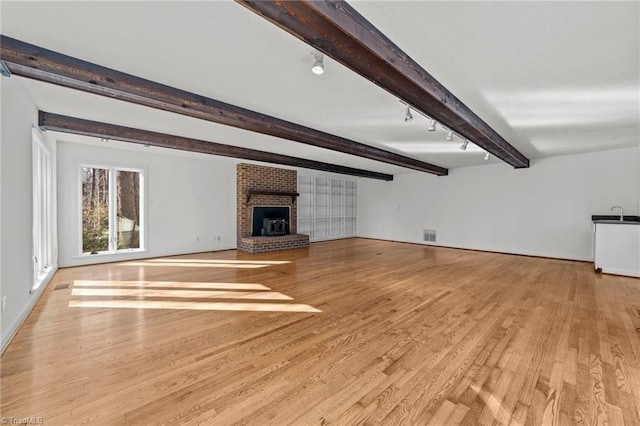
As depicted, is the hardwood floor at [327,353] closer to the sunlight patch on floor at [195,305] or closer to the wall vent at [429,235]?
the sunlight patch on floor at [195,305]

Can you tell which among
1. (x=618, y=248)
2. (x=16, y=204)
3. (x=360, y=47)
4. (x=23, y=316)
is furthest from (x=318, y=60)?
(x=618, y=248)

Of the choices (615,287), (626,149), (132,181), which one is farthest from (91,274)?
(626,149)

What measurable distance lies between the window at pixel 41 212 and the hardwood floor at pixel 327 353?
37 cm

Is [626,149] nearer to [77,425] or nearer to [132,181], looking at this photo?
[77,425]

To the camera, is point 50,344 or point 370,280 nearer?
point 50,344

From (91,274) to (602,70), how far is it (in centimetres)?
739

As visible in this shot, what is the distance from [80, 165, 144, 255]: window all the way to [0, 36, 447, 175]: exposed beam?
4049 mm

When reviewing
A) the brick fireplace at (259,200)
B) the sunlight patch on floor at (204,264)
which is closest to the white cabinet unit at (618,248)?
the sunlight patch on floor at (204,264)

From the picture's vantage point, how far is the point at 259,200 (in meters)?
8.20

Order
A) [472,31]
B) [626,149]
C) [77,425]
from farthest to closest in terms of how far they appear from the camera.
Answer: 1. [626,149]
2. [472,31]
3. [77,425]

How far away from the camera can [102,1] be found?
172cm

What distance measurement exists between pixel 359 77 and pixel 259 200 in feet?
19.8

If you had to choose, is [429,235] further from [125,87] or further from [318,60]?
[125,87]

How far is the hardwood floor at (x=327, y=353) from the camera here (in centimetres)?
168
